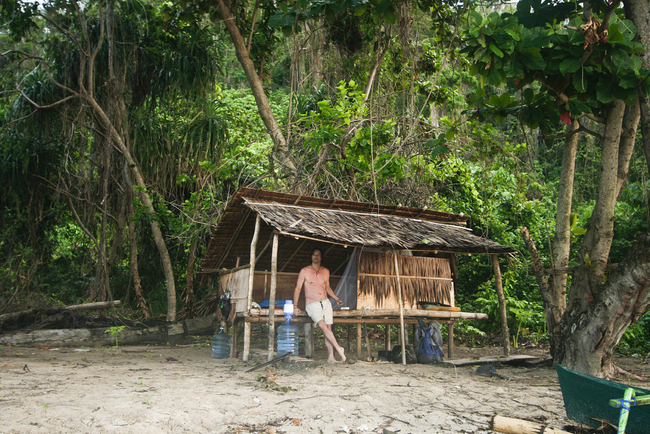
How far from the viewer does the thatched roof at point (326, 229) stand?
19.9ft

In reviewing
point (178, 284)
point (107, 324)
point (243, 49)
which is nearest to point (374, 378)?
point (107, 324)

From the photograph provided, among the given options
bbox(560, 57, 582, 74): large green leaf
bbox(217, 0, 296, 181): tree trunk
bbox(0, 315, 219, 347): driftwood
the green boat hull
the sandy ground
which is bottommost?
bbox(0, 315, 219, 347): driftwood

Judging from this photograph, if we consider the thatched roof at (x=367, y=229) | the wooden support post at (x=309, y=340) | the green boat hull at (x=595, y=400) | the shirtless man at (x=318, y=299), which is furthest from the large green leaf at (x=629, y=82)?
the wooden support post at (x=309, y=340)

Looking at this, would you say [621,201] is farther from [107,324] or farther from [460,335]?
[107,324]

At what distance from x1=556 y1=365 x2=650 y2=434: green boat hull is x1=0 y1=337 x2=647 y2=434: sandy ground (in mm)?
448

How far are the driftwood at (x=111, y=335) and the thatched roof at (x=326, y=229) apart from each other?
144 cm

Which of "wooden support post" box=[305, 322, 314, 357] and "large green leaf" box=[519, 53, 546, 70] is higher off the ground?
"large green leaf" box=[519, 53, 546, 70]

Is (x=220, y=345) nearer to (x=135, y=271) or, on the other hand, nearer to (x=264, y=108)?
(x=135, y=271)

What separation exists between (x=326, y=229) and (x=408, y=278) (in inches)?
70.7

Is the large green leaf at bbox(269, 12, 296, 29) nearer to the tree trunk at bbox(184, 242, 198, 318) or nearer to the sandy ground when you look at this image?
the sandy ground

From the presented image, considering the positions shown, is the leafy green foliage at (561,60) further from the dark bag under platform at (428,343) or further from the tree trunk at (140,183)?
the tree trunk at (140,183)

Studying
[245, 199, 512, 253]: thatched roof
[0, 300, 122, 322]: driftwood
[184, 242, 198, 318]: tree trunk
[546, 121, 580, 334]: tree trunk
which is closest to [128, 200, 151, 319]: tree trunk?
[184, 242, 198, 318]: tree trunk

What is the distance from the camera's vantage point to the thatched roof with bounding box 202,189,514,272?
19.9ft

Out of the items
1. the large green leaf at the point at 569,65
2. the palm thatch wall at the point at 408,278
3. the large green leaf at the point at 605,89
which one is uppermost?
the large green leaf at the point at 569,65
